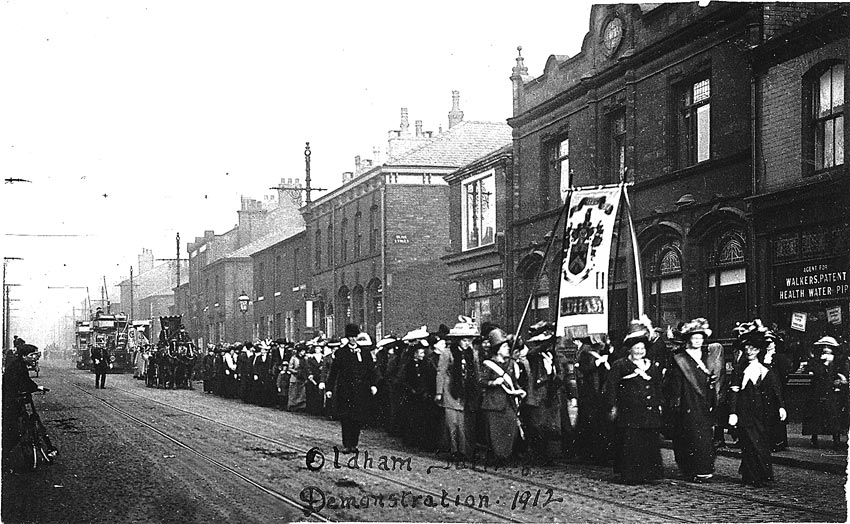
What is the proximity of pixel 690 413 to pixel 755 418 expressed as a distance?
709mm

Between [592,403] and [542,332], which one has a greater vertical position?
[542,332]

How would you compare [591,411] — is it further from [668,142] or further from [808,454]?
[668,142]

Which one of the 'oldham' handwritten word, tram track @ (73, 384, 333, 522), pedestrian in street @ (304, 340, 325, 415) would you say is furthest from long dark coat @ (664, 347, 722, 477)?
pedestrian in street @ (304, 340, 325, 415)

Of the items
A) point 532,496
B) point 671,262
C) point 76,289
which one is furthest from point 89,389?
point 532,496

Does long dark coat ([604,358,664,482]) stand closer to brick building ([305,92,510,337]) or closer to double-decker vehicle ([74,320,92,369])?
brick building ([305,92,510,337])

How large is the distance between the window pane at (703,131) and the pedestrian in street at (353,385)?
32.5 ft

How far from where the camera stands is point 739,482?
1125cm

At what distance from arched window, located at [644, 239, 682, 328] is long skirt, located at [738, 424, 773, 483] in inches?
398

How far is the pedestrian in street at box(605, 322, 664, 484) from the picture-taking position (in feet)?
36.3

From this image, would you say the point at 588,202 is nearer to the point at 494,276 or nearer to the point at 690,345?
the point at 690,345

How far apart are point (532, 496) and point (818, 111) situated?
10.1 metres

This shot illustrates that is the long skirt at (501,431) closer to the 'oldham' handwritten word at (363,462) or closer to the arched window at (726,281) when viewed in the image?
the 'oldham' handwritten word at (363,462)

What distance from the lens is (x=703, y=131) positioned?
819 inches

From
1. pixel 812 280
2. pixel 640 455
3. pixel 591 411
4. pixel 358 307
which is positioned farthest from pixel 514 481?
pixel 358 307
